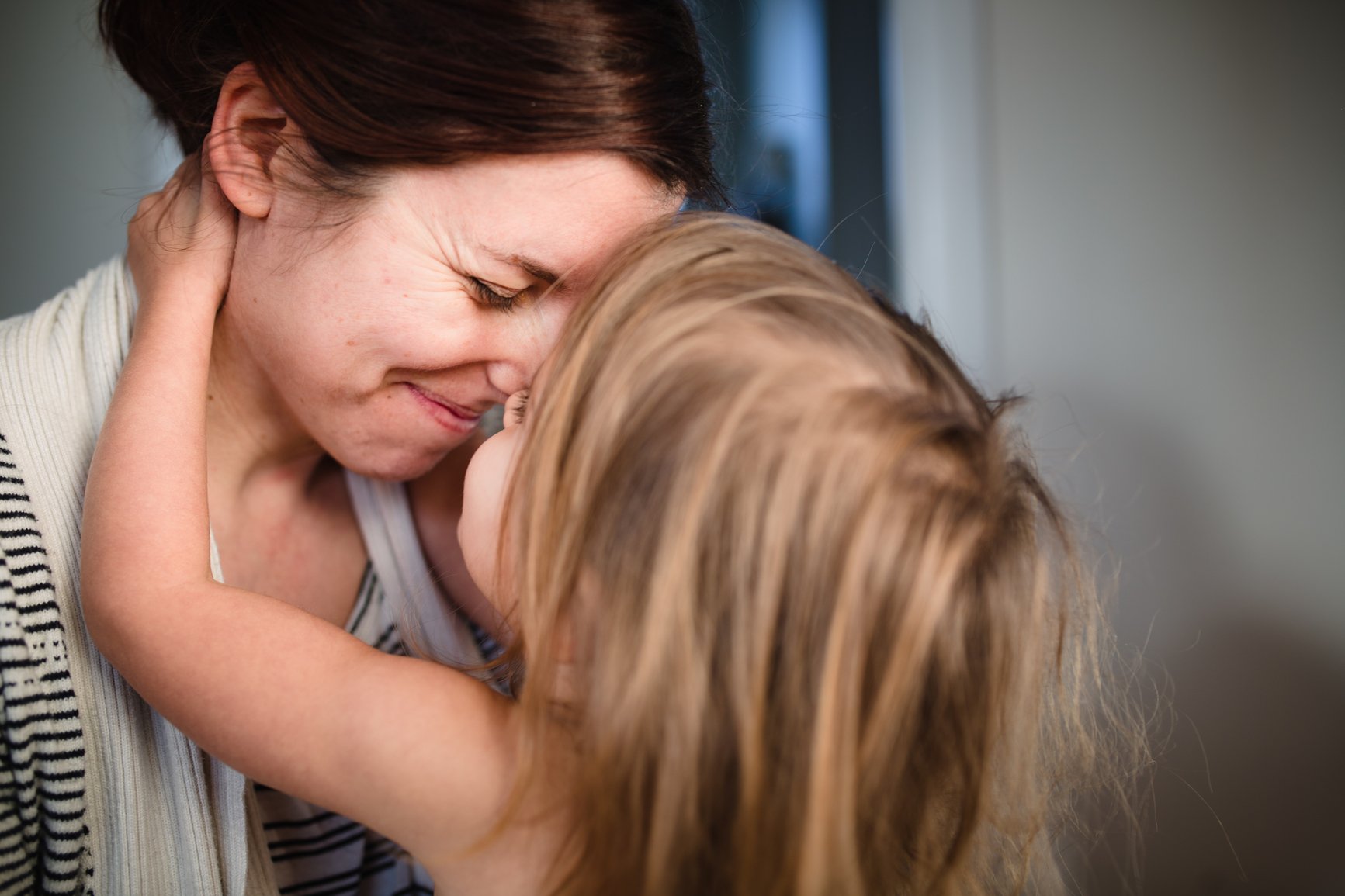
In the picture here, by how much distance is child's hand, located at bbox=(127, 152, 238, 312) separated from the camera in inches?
37.4

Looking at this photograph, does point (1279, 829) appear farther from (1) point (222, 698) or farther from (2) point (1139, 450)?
(1) point (222, 698)

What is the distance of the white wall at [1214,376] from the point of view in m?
1.19

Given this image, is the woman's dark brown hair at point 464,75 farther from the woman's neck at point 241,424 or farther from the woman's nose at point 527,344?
the woman's neck at point 241,424

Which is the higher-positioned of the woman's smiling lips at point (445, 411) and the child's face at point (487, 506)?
the woman's smiling lips at point (445, 411)

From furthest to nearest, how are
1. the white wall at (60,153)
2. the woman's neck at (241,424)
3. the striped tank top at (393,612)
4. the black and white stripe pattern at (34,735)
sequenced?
the white wall at (60,153)
the striped tank top at (393,612)
the woman's neck at (241,424)
the black and white stripe pattern at (34,735)

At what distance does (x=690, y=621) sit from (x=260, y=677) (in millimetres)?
363

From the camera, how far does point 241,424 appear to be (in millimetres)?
1071

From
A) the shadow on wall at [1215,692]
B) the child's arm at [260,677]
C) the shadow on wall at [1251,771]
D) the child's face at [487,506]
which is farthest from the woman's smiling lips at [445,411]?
the shadow on wall at [1251,771]

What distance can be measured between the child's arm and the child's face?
110 mm

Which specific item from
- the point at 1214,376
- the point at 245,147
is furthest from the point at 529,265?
the point at 1214,376

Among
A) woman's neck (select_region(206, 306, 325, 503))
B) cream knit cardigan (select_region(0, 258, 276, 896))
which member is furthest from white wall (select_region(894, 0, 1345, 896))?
cream knit cardigan (select_region(0, 258, 276, 896))

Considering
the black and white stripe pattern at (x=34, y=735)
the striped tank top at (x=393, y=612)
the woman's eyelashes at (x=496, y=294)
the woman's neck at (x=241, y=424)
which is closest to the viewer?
the black and white stripe pattern at (x=34, y=735)

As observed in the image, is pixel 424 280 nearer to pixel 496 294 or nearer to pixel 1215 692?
pixel 496 294

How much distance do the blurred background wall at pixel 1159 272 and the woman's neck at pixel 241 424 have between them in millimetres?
493
